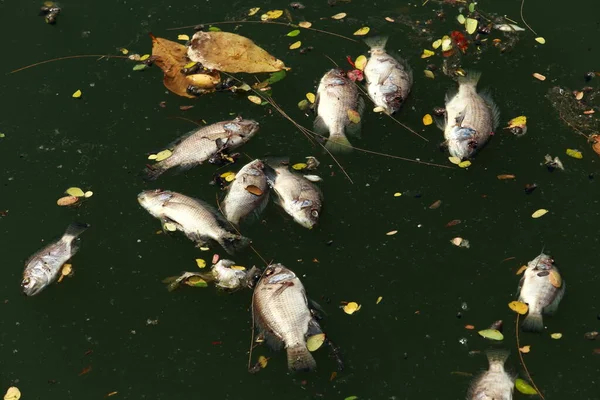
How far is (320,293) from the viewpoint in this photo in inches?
177

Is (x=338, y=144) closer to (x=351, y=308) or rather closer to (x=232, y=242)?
(x=232, y=242)

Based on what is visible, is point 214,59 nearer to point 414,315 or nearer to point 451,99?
point 451,99

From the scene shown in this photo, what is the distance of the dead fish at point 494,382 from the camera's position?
4070 millimetres

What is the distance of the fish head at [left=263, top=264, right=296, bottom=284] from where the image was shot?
4.36 m

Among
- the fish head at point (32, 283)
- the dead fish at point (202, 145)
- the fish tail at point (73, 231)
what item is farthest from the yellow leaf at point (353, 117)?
the fish head at point (32, 283)

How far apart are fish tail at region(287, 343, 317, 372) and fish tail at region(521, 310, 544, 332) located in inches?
52.7

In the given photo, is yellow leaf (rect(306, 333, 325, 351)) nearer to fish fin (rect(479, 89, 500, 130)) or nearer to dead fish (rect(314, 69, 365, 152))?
dead fish (rect(314, 69, 365, 152))

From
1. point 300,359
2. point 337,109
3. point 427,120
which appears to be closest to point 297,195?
point 337,109

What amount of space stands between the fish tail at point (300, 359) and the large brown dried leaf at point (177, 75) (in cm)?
221

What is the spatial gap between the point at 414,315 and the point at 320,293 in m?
0.61

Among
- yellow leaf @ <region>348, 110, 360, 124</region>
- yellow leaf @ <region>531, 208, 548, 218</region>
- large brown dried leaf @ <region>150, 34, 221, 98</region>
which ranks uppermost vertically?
large brown dried leaf @ <region>150, 34, 221, 98</region>

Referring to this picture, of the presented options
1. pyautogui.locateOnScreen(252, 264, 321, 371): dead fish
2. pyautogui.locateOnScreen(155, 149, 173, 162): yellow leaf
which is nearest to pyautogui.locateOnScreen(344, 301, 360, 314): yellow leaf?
pyautogui.locateOnScreen(252, 264, 321, 371): dead fish

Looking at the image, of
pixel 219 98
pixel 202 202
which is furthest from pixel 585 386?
pixel 219 98

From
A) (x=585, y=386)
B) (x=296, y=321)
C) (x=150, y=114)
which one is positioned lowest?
(x=585, y=386)
